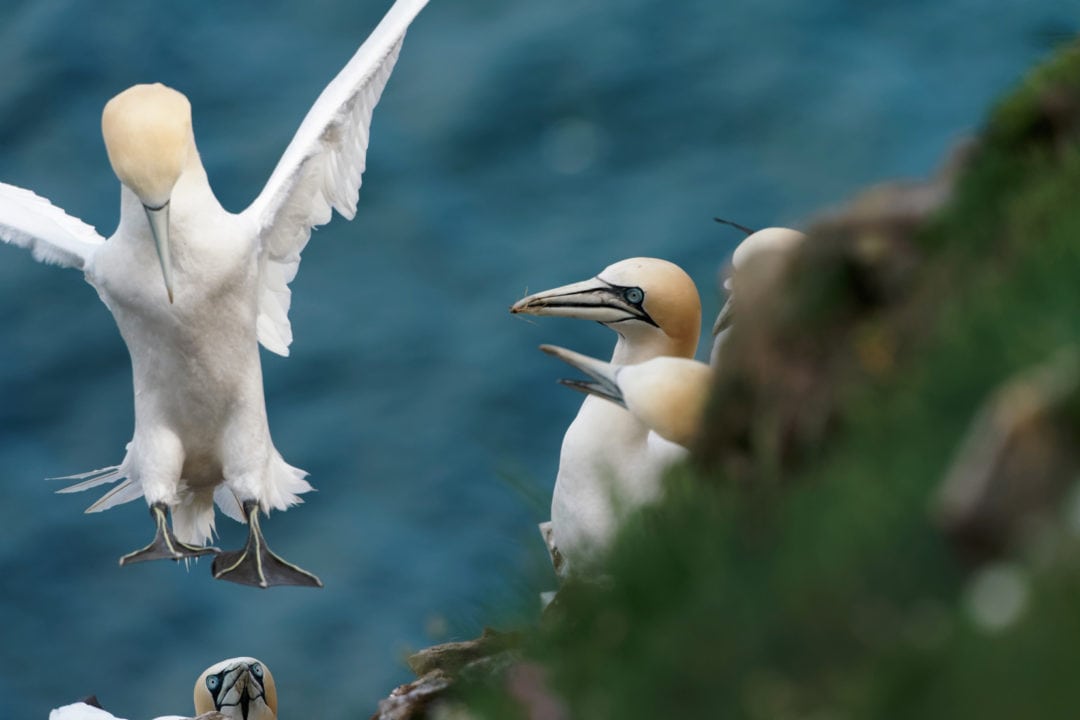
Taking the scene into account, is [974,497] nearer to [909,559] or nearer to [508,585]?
[909,559]

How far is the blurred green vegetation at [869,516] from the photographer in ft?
5.25

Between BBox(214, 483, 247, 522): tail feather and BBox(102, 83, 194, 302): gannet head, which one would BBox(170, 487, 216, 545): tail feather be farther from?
BBox(102, 83, 194, 302): gannet head

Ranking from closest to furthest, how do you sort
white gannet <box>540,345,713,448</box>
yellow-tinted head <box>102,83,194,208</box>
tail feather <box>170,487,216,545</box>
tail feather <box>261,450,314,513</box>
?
white gannet <box>540,345,713,448</box> → yellow-tinted head <box>102,83,194,208</box> → tail feather <box>261,450,314,513</box> → tail feather <box>170,487,216,545</box>

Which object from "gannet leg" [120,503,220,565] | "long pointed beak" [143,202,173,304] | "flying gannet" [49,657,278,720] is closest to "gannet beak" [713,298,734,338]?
"long pointed beak" [143,202,173,304]

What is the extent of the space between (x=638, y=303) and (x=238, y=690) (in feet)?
10.6

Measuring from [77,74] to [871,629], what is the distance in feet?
44.3

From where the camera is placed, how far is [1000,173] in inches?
110

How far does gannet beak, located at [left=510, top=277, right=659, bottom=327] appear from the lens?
489 centimetres

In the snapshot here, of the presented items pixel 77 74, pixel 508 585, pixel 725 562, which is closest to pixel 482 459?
pixel 77 74

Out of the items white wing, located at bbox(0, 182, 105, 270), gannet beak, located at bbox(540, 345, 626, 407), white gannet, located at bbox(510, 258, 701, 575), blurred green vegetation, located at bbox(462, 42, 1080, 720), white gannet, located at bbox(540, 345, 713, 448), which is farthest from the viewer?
white wing, located at bbox(0, 182, 105, 270)

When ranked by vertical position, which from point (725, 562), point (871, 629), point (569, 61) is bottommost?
point (871, 629)

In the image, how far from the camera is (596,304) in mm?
4898

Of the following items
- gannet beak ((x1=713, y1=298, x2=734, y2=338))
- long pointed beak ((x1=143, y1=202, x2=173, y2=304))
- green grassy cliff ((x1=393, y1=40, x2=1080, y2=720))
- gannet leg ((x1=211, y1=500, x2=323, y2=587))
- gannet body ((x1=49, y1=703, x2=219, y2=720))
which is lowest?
green grassy cliff ((x1=393, y1=40, x2=1080, y2=720))

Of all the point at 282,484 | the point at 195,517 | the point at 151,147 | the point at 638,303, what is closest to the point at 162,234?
the point at 151,147
